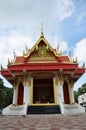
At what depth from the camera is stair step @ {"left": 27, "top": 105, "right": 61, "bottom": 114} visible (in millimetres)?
12359

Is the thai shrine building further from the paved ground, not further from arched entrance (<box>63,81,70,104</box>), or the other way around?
the paved ground

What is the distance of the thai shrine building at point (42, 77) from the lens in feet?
43.7

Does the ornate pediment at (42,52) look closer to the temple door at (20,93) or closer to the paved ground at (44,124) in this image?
the temple door at (20,93)

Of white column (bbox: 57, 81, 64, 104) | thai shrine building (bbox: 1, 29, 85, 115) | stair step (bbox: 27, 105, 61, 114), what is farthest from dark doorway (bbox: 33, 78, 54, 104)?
stair step (bbox: 27, 105, 61, 114)

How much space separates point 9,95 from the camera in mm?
39906

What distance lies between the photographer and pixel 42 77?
14781mm

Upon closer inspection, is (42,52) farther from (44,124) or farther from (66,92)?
(44,124)

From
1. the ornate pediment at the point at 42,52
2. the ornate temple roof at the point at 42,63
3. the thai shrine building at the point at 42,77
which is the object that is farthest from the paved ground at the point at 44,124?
the ornate pediment at the point at 42,52

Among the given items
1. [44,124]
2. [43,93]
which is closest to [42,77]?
[43,93]

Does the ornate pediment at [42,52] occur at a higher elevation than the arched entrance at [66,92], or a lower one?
higher

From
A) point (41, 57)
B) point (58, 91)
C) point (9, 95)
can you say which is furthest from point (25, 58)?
point (9, 95)

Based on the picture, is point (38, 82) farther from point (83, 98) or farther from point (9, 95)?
point (83, 98)

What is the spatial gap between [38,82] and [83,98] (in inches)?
1413

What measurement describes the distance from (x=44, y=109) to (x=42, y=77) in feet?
9.37
